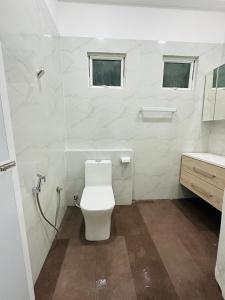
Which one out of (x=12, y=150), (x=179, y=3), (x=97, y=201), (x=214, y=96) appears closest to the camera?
(x=12, y=150)

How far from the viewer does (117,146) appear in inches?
90.2

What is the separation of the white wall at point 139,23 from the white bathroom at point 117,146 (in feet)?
0.04

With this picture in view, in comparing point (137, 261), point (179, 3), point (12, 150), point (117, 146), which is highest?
point (179, 3)

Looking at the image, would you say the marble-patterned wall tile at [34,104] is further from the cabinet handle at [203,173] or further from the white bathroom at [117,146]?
the cabinet handle at [203,173]

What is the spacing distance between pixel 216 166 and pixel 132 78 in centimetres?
146

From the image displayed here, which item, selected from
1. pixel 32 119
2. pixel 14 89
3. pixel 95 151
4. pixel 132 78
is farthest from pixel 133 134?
pixel 14 89

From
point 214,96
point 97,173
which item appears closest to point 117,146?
point 97,173

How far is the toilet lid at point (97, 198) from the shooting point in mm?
1526

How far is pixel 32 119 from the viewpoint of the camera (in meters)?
1.20

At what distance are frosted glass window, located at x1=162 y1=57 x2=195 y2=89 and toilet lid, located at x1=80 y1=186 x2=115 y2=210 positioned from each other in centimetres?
165

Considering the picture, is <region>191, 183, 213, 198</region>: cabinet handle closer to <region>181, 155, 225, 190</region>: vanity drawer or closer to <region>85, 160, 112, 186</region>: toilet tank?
<region>181, 155, 225, 190</region>: vanity drawer

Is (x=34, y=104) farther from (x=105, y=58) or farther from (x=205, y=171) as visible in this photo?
(x=205, y=171)

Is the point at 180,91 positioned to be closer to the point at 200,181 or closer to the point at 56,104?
the point at 200,181

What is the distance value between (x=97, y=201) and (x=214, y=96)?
1963 mm
